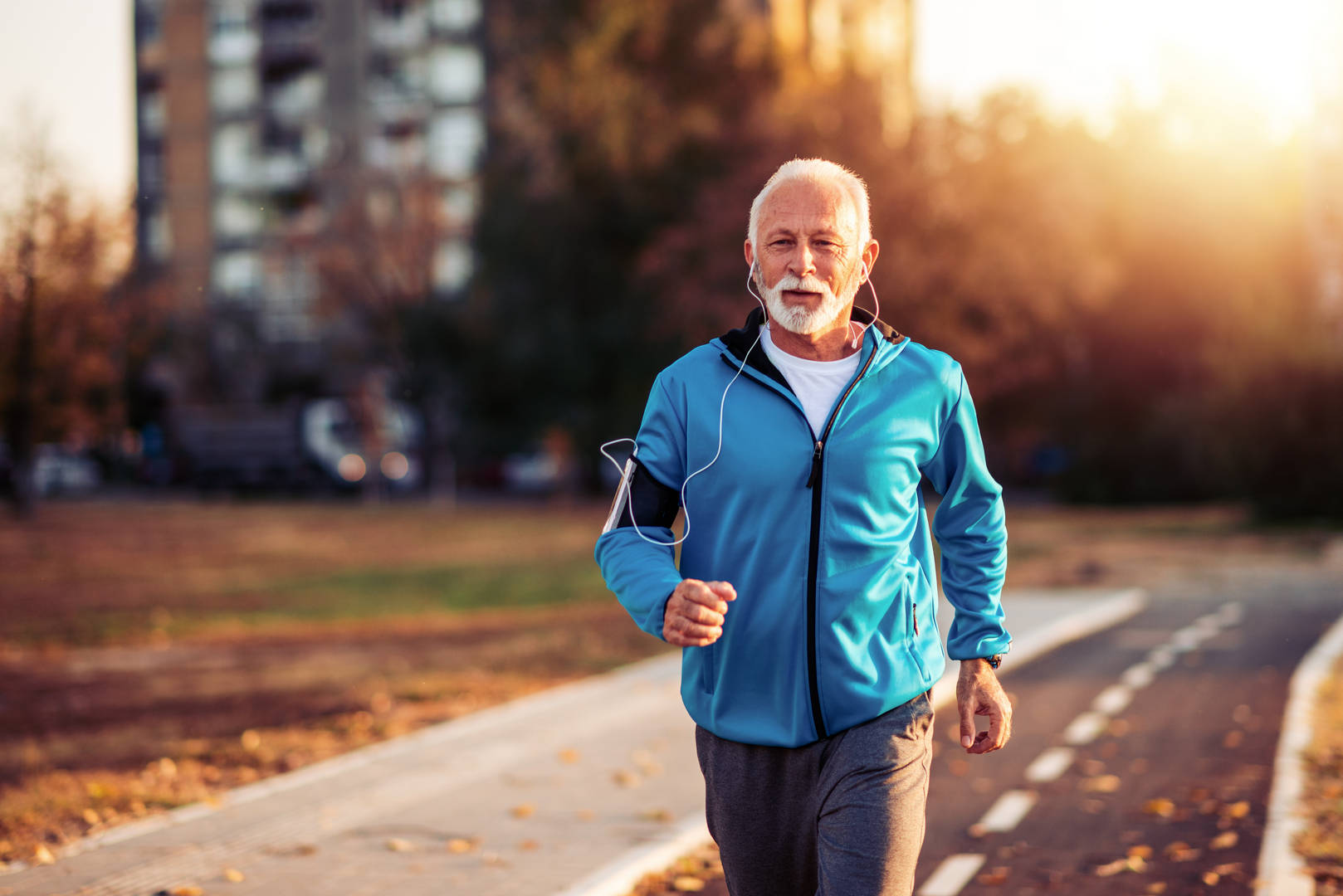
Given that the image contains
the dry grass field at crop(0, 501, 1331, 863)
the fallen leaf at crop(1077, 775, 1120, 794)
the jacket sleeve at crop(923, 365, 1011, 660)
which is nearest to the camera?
the jacket sleeve at crop(923, 365, 1011, 660)

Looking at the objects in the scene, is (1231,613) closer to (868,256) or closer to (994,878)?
(994,878)

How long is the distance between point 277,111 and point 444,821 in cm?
7406

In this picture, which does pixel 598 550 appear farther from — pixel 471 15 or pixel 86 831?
pixel 471 15

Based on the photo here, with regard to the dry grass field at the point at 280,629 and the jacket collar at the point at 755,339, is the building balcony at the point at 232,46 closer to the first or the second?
the dry grass field at the point at 280,629

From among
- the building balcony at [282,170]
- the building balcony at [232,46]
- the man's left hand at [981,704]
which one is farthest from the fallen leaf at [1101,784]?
the building balcony at [232,46]

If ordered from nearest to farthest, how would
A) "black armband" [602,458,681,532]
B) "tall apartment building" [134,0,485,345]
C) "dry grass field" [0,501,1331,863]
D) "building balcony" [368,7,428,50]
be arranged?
"black armband" [602,458,681,532] → "dry grass field" [0,501,1331,863] → "tall apartment building" [134,0,485,345] → "building balcony" [368,7,428,50]

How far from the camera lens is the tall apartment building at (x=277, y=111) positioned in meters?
71.0

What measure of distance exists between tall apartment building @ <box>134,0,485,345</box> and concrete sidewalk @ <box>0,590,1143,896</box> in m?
60.6

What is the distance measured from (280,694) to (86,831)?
5.03 m

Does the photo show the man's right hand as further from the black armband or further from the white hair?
the white hair

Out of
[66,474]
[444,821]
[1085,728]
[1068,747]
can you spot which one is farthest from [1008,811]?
[66,474]

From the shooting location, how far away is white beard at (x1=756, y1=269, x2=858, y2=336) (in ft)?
10.2

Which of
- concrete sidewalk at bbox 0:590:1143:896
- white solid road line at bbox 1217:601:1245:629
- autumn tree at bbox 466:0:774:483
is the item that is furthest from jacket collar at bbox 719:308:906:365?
autumn tree at bbox 466:0:774:483

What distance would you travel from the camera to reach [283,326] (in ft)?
223
